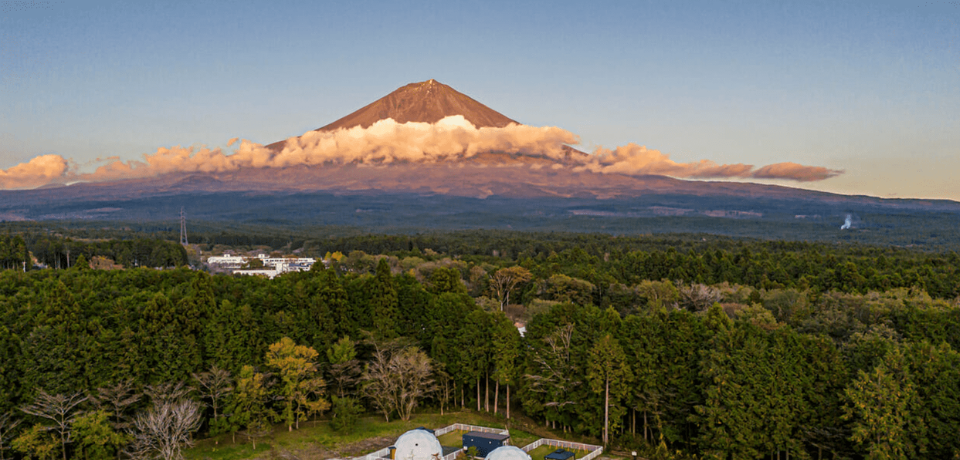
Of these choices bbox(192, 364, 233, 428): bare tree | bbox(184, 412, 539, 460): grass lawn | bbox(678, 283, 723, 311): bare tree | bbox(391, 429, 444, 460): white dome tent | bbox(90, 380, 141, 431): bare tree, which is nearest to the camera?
bbox(391, 429, 444, 460): white dome tent

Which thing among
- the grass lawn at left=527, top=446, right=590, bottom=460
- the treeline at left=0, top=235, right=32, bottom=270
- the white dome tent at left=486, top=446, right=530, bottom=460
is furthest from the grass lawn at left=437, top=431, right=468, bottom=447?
the treeline at left=0, top=235, right=32, bottom=270

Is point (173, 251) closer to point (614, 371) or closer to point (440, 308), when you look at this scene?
point (440, 308)

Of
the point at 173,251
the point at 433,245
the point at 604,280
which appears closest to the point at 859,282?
the point at 604,280

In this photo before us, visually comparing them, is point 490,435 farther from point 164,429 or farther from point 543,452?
point 164,429

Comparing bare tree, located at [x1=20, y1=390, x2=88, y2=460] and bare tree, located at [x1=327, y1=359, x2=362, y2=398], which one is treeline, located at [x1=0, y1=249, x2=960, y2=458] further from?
bare tree, located at [x1=20, y1=390, x2=88, y2=460]

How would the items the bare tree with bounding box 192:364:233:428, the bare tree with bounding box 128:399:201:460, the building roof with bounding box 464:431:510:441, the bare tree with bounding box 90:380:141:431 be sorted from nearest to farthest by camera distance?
the bare tree with bounding box 128:399:201:460 < the building roof with bounding box 464:431:510:441 < the bare tree with bounding box 90:380:141:431 < the bare tree with bounding box 192:364:233:428
